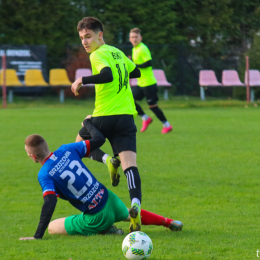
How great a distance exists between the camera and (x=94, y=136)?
5.07 metres

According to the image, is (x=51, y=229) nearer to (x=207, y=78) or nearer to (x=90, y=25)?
(x=90, y=25)

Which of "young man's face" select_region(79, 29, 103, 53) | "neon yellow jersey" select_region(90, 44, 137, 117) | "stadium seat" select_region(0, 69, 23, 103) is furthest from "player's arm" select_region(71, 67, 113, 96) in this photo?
"stadium seat" select_region(0, 69, 23, 103)

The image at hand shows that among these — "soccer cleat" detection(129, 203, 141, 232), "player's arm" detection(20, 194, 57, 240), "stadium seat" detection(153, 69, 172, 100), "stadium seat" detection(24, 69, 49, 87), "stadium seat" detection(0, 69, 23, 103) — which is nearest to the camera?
"player's arm" detection(20, 194, 57, 240)

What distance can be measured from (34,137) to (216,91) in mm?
21224

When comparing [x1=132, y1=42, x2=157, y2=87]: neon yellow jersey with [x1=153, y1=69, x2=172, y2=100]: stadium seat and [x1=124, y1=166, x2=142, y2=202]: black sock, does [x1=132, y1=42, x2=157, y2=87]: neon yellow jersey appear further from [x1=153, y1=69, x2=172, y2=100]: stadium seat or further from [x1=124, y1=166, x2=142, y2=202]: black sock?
[x1=153, y1=69, x2=172, y2=100]: stadium seat

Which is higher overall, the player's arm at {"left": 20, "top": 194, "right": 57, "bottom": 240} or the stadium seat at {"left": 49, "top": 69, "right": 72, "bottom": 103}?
the stadium seat at {"left": 49, "top": 69, "right": 72, "bottom": 103}

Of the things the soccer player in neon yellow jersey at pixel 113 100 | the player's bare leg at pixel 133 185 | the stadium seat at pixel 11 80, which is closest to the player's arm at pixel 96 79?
the soccer player in neon yellow jersey at pixel 113 100

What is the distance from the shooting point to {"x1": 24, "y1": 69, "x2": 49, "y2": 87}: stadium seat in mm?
21844

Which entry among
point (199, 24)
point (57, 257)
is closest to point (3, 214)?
point (57, 257)

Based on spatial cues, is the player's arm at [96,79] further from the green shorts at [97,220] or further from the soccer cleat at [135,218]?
the soccer cleat at [135,218]

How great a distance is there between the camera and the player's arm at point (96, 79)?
4867mm

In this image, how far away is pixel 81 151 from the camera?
480cm

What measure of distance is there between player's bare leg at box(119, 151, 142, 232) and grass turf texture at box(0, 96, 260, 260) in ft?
0.76

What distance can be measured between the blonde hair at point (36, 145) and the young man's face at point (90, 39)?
117cm
